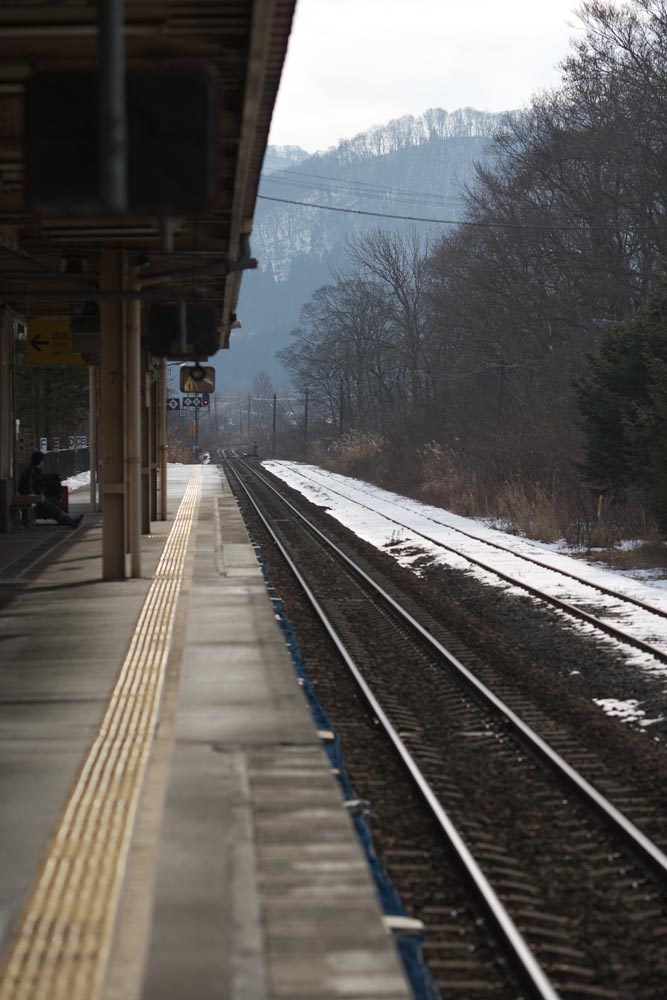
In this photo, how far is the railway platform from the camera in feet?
13.6

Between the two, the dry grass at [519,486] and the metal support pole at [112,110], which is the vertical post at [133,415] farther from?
the dry grass at [519,486]

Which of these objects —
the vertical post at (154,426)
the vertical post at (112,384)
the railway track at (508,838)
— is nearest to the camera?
the railway track at (508,838)

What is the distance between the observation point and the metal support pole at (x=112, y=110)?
184 inches

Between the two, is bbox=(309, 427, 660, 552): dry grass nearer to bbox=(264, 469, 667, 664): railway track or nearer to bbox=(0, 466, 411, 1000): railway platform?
bbox=(264, 469, 667, 664): railway track

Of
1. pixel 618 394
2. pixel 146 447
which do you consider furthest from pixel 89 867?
pixel 618 394

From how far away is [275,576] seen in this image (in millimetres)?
18594

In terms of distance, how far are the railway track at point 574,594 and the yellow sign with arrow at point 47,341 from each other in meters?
7.28

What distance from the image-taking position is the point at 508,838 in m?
6.87

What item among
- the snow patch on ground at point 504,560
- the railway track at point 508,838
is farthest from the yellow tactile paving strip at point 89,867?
the snow patch on ground at point 504,560

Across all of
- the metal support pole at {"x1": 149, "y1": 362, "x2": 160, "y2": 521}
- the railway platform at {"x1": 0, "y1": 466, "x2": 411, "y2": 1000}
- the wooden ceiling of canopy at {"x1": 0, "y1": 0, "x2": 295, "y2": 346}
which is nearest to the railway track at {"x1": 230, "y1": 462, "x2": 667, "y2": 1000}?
the railway platform at {"x1": 0, "y1": 466, "x2": 411, "y2": 1000}

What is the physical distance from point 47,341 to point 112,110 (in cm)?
1547

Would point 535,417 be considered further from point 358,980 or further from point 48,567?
point 358,980

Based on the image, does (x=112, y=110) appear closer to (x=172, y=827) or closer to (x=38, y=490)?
(x=172, y=827)

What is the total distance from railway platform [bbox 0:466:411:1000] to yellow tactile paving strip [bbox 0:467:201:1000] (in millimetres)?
10
